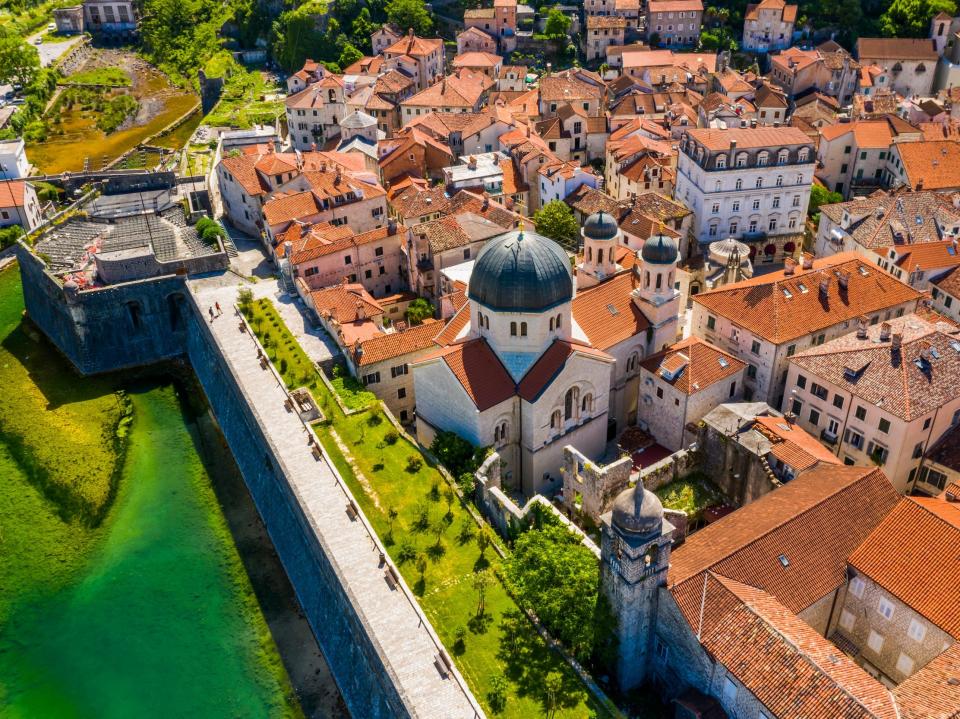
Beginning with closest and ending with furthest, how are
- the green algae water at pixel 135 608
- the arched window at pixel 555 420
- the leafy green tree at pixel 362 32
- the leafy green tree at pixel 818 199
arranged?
the green algae water at pixel 135 608
the arched window at pixel 555 420
the leafy green tree at pixel 818 199
the leafy green tree at pixel 362 32

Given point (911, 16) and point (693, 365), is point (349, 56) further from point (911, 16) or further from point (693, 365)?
point (693, 365)

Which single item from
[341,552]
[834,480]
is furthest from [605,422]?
[341,552]

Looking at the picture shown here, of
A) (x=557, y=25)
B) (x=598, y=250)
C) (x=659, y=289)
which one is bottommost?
(x=659, y=289)

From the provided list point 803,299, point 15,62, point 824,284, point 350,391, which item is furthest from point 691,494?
point 15,62

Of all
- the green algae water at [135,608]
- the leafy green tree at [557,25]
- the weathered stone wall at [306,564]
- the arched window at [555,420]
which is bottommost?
the green algae water at [135,608]

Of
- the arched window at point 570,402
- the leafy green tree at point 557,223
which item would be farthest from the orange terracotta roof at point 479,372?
the leafy green tree at point 557,223

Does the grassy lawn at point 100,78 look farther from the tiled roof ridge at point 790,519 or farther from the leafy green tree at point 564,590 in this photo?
the tiled roof ridge at point 790,519
